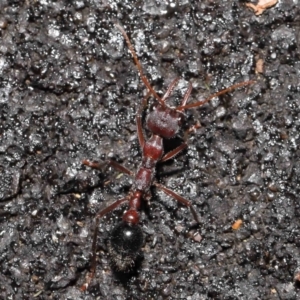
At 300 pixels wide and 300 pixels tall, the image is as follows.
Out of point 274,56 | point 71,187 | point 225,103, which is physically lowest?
point 71,187

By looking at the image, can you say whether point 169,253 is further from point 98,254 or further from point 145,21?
point 145,21

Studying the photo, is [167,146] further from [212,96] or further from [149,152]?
[212,96]

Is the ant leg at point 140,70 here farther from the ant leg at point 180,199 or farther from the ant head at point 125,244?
the ant head at point 125,244

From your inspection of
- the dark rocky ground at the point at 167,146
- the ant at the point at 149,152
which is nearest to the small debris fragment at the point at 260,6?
the dark rocky ground at the point at 167,146

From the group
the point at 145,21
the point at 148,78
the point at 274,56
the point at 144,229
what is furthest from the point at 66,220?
the point at 274,56

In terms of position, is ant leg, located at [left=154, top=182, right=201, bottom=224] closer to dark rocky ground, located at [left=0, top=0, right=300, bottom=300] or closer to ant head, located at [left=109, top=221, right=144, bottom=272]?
dark rocky ground, located at [left=0, top=0, right=300, bottom=300]

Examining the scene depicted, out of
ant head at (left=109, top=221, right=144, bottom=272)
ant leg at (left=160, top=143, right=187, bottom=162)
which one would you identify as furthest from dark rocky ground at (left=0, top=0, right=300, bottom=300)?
ant head at (left=109, top=221, right=144, bottom=272)
